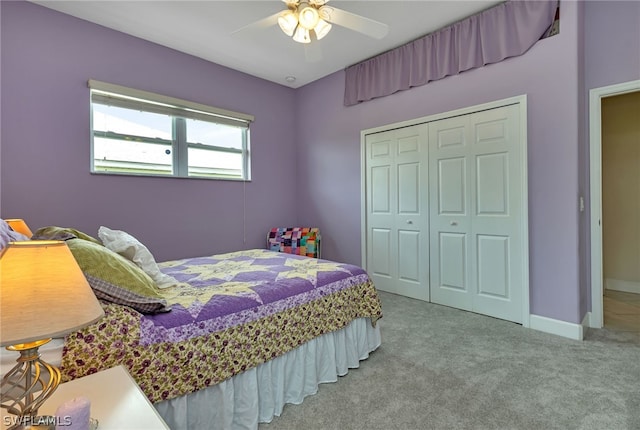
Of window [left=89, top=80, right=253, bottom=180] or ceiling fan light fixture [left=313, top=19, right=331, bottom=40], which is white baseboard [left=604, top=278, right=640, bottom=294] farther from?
window [left=89, top=80, right=253, bottom=180]

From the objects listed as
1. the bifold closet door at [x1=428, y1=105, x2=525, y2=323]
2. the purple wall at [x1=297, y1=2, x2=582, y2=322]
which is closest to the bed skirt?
the bifold closet door at [x1=428, y1=105, x2=525, y2=323]

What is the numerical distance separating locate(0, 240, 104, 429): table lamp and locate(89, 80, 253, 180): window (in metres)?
2.76

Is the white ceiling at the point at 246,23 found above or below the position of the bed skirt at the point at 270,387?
above

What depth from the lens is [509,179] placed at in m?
2.73

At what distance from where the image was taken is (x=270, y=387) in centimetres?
160

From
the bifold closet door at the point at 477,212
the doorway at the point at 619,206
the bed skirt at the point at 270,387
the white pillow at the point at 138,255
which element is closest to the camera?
the bed skirt at the point at 270,387

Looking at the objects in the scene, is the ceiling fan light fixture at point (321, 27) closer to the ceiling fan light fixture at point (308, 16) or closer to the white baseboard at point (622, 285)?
the ceiling fan light fixture at point (308, 16)

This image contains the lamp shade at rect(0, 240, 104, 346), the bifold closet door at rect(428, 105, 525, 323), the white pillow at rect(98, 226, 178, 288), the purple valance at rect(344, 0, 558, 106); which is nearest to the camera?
the lamp shade at rect(0, 240, 104, 346)

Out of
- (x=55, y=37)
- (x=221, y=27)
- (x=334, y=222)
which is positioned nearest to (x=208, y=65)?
(x=221, y=27)

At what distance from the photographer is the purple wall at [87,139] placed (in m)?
2.54

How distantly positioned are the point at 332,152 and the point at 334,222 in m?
0.98

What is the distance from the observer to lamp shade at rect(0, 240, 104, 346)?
0.60m

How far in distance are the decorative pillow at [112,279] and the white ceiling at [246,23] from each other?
186cm

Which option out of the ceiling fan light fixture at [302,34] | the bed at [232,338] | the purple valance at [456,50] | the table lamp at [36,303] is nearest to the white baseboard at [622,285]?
the purple valance at [456,50]
